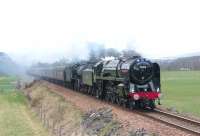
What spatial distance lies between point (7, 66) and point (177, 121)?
135133 millimetres

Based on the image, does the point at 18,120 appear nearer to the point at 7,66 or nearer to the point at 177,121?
the point at 177,121

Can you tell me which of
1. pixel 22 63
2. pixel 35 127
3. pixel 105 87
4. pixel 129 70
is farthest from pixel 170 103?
pixel 22 63

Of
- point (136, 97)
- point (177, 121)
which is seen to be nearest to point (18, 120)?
point (136, 97)

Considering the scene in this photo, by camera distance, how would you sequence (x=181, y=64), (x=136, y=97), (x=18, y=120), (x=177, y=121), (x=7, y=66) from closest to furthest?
(x=177, y=121), (x=136, y=97), (x=18, y=120), (x=7, y=66), (x=181, y=64)

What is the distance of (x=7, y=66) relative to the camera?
6122 inches

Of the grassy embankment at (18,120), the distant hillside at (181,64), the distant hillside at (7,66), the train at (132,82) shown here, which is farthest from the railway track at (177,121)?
the distant hillside at (181,64)

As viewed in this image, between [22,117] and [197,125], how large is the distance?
1858cm

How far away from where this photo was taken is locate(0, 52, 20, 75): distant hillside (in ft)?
499

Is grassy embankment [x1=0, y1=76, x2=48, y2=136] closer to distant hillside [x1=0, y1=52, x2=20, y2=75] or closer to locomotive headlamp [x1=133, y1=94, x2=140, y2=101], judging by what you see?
locomotive headlamp [x1=133, y1=94, x2=140, y2=101]

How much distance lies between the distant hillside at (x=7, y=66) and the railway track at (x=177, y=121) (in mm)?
126360

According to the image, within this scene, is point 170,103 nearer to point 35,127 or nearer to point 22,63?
point 35,127

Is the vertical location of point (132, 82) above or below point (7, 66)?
below

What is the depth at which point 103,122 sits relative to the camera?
25.0 metres

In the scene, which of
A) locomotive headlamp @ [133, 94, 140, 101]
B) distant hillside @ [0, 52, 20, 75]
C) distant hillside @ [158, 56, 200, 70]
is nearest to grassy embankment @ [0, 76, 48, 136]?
locomotive headlamp @ [133, 94, 140, 101]
